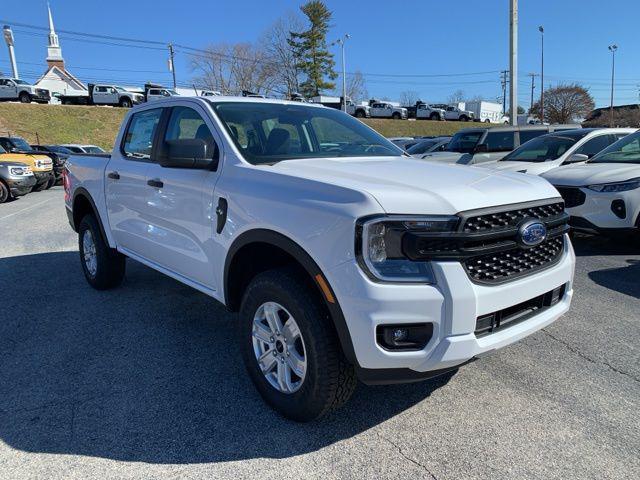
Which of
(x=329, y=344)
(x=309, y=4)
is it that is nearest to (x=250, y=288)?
(x=329, y=344)

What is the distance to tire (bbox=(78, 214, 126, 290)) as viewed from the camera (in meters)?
5.05

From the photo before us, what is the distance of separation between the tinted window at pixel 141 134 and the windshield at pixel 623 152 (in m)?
6.40

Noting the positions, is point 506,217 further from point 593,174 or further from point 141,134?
point 593,174

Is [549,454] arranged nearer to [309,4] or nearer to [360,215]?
[360,215]

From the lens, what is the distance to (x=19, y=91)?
124 feet

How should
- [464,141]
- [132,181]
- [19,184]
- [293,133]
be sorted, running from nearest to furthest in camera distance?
[293,133], [132,181], [464,141], [19,184]

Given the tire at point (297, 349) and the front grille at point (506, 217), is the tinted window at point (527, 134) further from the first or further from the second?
the tire at point (297, 349)

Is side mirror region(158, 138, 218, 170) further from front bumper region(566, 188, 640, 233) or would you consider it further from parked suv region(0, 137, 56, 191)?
parked suv region(0, 137, 56, 191)

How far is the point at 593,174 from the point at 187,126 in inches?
213

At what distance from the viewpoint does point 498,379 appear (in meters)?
3.21

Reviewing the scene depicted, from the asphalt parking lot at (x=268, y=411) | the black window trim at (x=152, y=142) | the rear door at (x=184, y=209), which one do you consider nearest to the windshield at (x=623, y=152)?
the asphalt parking lot at (x=268, y=411)

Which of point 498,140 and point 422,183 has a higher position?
point 498,140

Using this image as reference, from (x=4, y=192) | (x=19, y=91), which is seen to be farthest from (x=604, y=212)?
(x=19, y=91)

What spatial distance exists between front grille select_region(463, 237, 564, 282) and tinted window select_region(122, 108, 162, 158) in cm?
297
